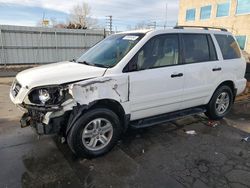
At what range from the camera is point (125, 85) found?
3.49m

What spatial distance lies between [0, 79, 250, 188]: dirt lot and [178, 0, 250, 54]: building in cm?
2289

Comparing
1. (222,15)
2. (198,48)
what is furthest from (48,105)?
(222,15)

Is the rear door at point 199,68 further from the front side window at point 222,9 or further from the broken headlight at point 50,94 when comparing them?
the front side window at point 222,9

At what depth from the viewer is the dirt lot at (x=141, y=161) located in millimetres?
2955

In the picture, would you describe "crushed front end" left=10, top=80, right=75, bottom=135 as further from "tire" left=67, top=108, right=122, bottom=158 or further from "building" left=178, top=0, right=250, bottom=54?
"building" left=178, top=0, right=250, bottom=54

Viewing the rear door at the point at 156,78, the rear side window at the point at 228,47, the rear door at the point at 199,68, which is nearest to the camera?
the rear door at the point at 156,78

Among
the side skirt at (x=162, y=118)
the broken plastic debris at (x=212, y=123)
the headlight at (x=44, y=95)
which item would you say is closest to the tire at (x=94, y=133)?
the side skirt at (x=162, y=118)

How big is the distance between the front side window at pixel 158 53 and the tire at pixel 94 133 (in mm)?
955

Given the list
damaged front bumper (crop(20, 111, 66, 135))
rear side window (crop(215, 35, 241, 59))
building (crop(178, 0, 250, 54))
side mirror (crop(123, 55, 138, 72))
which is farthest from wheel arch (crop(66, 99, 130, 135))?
building (crop(178, 0, 250, 54))

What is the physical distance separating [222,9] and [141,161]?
92.4 feet

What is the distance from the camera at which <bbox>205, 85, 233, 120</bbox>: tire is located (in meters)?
5.00

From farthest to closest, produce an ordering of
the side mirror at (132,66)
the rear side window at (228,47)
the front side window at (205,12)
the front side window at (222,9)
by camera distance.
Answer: the front side window at (205,12) < the front side window at (222,9) < the rear side window at (228,47) < the side mirror at (132,66)

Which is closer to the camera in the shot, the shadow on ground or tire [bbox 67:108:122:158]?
the shadow on ground

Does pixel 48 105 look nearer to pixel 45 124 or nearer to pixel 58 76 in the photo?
pixel 45 124
